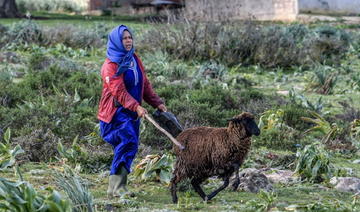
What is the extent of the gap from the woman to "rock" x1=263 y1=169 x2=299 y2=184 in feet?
5.65

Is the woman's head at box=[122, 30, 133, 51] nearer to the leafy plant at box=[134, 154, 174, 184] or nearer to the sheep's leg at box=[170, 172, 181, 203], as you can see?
the sheep's leg at box=[170, 172, 181, 203]

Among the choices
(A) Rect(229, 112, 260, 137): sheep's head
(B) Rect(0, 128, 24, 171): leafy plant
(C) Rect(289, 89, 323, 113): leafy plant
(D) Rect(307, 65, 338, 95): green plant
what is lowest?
(D) Rect(307, 65, 338, 95): green plant

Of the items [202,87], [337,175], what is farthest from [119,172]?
[202,87]

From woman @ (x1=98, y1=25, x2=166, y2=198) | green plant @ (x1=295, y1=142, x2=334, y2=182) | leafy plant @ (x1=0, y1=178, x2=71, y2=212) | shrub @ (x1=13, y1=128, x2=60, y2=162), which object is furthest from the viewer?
shrub @ (x1=13, y1=128, x2=60, y2=162)

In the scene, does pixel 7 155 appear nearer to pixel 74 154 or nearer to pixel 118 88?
pixel 74 154

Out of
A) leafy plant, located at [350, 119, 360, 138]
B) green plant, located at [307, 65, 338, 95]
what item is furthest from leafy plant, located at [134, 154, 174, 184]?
green plant, located at [307, 65, 338, 95]

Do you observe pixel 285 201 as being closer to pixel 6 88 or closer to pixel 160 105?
pixel 160 105

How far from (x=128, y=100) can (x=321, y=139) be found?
4.58 meters

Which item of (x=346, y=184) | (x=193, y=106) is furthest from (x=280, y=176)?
(x=193, y=106)

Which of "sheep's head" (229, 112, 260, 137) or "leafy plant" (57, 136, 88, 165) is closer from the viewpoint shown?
"sheep's head" (229, 112, 260, 137)

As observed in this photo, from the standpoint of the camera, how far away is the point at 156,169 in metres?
7.64

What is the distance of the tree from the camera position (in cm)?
3259

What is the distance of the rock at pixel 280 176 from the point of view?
8.03 m

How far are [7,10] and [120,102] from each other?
27.2 m
